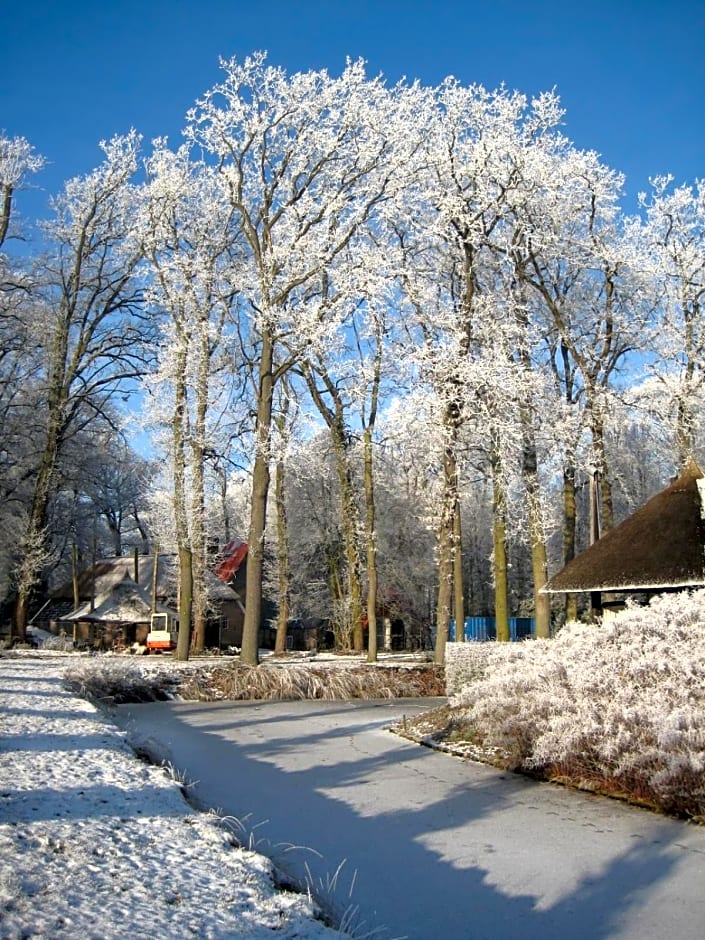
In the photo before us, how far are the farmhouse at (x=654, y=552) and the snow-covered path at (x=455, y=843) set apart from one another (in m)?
7.15

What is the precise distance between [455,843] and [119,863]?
3.02 metres

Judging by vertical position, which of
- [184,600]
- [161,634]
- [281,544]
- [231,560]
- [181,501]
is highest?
[181,501]

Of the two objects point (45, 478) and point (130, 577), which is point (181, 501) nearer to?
point (45, 478)

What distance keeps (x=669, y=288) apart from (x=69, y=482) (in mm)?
25373

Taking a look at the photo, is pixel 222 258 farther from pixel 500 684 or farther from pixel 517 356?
pixel 500 684

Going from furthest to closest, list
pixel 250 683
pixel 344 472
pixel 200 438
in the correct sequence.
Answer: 1. pixel 344 472
2. pixel 200 438
3. pixel 250 683

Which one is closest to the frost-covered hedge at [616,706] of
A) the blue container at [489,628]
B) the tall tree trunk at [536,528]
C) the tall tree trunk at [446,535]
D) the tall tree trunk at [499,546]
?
the tall tree trunk at [499,546]

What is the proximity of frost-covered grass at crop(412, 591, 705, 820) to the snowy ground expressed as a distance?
402cm

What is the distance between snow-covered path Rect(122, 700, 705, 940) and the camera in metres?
5.25

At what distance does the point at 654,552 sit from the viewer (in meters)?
17.1

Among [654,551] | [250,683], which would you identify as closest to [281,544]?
[250,683]

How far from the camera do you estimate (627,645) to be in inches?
372

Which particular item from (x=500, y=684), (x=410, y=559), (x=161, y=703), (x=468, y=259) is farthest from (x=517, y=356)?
(x=410, y=559)

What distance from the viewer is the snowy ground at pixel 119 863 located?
4.09m
